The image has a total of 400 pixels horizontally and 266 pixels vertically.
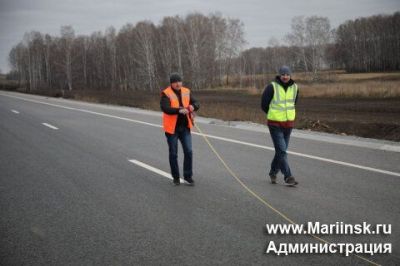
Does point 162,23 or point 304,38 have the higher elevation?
point 162,23

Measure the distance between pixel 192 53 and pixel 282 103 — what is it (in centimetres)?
6051

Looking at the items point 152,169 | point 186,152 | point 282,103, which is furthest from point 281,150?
point 152,169

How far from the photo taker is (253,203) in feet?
20.2

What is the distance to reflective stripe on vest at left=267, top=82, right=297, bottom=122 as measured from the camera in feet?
23.3

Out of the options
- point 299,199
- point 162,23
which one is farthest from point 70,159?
point 162,23

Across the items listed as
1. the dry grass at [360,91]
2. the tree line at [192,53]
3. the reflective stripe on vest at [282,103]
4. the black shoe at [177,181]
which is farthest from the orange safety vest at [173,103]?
the tree line at [192,53]

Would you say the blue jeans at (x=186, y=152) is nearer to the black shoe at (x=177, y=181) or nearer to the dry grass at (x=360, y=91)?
the black shoe at (x=177, y=181)

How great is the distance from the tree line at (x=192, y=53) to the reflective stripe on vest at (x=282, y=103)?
181 feet

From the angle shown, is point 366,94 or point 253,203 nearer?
point 253,203

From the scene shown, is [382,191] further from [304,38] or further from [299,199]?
[304,38]

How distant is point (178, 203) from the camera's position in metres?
6.27

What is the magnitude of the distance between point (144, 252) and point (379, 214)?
304 centimetres

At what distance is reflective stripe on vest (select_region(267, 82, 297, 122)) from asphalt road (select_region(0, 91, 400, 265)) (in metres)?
1.15

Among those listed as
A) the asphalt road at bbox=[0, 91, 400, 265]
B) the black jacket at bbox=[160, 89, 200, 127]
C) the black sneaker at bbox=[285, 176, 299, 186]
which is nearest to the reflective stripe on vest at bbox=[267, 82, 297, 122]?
the black sneaker at bbox=[285, 176, 299, 186]
